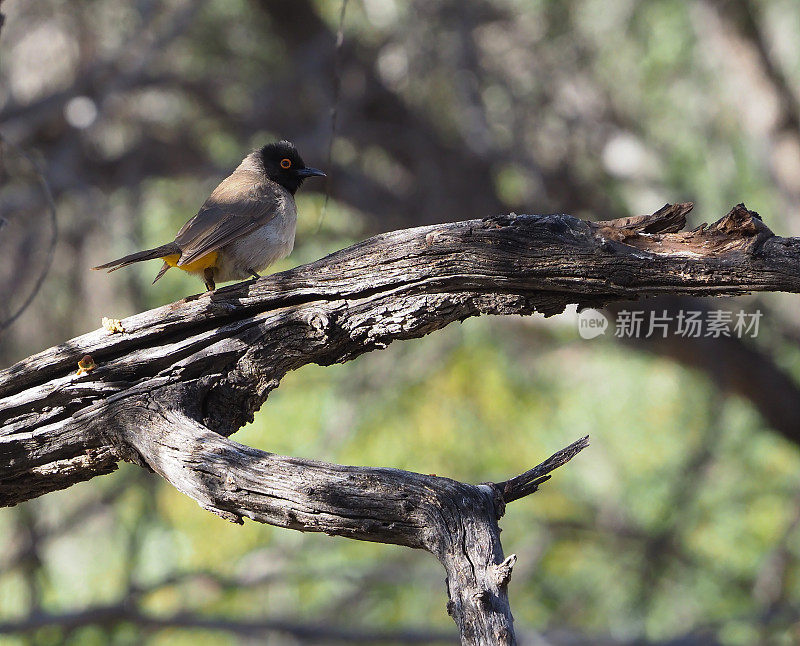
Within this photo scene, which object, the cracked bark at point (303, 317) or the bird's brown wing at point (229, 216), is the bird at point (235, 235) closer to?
the bird's brown wing at point (229, 216)

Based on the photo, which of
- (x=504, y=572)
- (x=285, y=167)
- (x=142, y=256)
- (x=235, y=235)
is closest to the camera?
(x=504, y=572)

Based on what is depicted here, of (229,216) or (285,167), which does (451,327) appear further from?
(229,216)

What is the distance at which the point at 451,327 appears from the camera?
1262 cm

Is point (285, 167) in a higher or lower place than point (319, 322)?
higher

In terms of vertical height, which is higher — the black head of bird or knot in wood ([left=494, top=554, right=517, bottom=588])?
the black head of bird

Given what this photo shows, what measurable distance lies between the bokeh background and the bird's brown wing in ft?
12.8

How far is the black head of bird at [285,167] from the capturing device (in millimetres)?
5199

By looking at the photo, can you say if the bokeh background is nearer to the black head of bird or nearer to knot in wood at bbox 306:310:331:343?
the black head of bird

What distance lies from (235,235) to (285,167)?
3.36 ft

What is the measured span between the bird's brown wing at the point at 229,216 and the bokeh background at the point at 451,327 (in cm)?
390

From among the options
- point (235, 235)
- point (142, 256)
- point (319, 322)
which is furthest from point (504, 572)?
point (235, 235)

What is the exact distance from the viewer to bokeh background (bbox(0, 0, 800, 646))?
30.8 ft

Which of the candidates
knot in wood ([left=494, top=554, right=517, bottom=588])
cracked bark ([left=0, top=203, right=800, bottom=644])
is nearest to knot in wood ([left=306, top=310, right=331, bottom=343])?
cracked bark ([left=0, top=203, right=800, bottom=644])

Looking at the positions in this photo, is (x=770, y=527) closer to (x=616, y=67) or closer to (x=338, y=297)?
(x=616, y=67)
